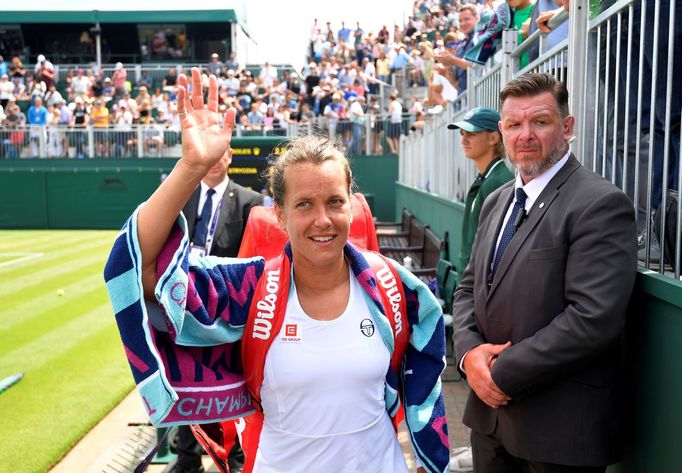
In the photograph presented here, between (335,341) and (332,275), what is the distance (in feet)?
0.76

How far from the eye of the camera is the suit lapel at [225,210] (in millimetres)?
4707

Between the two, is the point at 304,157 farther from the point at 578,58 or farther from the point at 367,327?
the point at 578,58

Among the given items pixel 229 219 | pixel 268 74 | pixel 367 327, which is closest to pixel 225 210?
pixel 229 219

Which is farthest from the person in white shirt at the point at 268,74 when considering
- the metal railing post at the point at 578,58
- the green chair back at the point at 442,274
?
the metal railing post at the point at 578,58

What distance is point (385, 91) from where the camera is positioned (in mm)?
24750

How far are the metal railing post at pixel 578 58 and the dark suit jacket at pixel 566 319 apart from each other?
879 millimetres

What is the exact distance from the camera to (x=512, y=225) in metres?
2.97

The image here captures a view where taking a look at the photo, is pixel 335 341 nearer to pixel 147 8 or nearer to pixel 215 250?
pixel 215 250

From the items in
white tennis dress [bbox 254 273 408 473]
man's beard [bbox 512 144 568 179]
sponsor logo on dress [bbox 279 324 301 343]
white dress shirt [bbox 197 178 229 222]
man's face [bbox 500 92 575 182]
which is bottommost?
white tennis dress [bbox 254 273 408 473]

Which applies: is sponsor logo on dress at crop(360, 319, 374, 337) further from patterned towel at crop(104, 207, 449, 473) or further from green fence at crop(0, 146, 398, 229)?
green fence at crop(0, 146, 398, 229)

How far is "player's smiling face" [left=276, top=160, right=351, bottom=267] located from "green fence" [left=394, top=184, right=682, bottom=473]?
1142 millimetres

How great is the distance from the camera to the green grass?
5.39m

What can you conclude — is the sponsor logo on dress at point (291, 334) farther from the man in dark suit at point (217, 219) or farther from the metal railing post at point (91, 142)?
the metal railing post at point (91, 142)

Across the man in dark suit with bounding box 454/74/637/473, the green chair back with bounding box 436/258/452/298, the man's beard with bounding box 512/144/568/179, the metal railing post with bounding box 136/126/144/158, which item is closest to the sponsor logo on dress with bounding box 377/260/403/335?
the man in dark suit with bounding box 454/74/637/473
